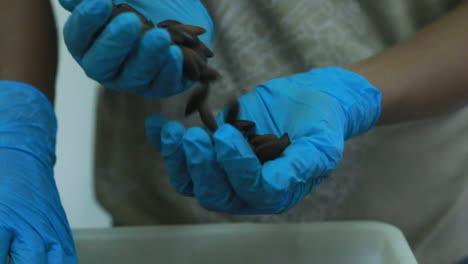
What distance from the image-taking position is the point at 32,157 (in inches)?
23.2

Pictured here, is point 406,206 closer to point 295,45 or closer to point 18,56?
point 295,45

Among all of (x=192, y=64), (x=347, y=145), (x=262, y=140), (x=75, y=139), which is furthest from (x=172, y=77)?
(x=75, y=139)

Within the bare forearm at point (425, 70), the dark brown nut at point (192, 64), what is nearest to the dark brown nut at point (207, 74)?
the dark brown nut at point (192, 64)

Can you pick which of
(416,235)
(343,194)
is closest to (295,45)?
(343,194)

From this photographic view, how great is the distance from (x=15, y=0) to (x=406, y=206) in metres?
0.70

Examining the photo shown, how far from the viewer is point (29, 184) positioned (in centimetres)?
56

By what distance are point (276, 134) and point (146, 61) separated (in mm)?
206

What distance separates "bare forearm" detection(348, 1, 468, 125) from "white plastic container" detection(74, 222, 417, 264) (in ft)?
0.62

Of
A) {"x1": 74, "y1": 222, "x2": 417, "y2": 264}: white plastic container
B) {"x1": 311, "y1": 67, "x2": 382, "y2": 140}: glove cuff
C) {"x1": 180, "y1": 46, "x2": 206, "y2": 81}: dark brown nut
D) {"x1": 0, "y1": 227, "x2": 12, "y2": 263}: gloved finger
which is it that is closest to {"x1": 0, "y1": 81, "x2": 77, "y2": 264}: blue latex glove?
{"x1": 0, "y1": 227, "x2": 12, "y2": 263}: gloved finger

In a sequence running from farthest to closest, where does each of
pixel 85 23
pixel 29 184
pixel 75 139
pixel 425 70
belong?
1. pixel 75 139
2. pixel 425 70
3. pixel 29 184
4. pixel 85 23

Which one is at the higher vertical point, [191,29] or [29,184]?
[191,29]

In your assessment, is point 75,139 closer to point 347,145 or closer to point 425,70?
point 347,145

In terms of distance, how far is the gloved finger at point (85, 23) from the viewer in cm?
44

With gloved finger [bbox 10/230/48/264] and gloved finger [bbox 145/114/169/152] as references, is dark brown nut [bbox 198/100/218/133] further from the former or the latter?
gloved finger [bbox 10/230/48/264]
